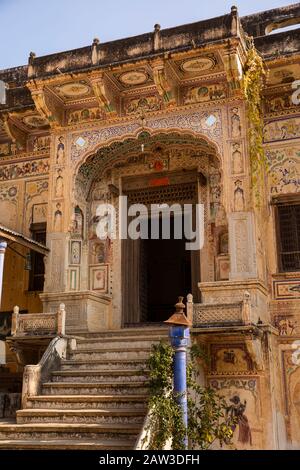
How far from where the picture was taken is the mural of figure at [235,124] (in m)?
10.8

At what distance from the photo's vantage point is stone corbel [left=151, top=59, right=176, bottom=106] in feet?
34.8

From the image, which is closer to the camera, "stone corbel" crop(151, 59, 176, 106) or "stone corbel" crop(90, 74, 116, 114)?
"stone corbel" crop(151, 59, 176, 106)

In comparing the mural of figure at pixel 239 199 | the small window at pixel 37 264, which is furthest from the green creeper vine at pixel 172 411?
the small window at pixel 37 264

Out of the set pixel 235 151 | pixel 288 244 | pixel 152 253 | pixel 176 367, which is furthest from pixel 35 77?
pixel 152 253

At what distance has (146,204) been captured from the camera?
40.8 feet

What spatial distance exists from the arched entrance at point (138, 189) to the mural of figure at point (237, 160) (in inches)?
25.3

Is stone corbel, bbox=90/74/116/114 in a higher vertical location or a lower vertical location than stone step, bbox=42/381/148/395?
higher

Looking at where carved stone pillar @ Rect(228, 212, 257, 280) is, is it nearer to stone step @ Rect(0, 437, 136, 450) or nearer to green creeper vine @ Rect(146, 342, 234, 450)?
green creeper vine @ Rect(146, 342, 234, 450)

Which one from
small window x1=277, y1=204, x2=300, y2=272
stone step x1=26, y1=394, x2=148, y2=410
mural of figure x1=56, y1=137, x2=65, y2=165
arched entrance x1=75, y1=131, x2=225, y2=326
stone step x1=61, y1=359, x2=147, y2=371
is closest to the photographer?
stone step x1=26, y1=394, x2=148, y2=410

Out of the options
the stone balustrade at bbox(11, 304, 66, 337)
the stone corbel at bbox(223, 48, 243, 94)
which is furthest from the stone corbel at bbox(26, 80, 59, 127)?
the stone balustrade at bbox(11, 304, 66, 337)

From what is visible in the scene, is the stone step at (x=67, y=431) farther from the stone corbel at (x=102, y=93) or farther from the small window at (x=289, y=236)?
the stone corbel at (x=102, y=93)

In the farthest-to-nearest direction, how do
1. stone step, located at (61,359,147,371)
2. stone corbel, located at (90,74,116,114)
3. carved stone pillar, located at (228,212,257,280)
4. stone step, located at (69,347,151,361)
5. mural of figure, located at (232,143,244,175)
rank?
stone corbel, located at (90,74,116,114) < mural of figure, located at (232,143,244,175) < carved stone pillar, located at (228,212,257,280) < stone step, located at (69,347,151,361) < stone step, located at (61,359,147,371)

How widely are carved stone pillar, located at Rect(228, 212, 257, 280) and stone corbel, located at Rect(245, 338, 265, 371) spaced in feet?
4.06

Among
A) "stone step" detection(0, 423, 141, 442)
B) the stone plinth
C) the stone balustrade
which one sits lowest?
"stone step" detection(0, 423, 141, 442)
